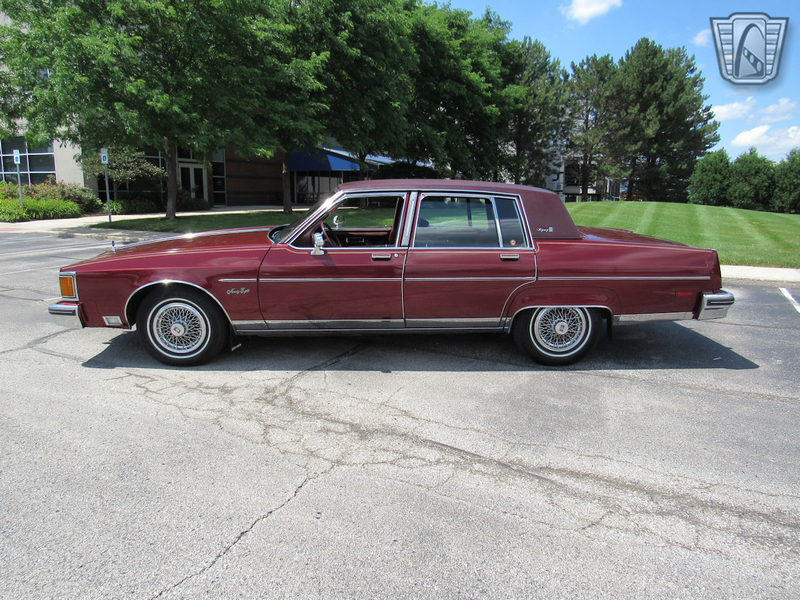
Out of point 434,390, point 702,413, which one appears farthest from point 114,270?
point 702,413

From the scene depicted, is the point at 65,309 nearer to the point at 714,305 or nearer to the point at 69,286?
the point at 69,286

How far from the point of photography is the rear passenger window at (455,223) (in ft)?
15.8

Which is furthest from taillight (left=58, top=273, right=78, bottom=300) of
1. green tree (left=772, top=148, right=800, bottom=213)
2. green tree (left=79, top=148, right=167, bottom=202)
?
green tree (left=772, top=148, right=800, bottom=213)

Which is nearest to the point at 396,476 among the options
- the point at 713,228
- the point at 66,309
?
the point at 66,309

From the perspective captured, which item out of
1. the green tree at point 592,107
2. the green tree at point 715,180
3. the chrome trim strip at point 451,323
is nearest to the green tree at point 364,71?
the chrome trim strip at point 451,323

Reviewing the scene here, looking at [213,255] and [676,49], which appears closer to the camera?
[213,255]

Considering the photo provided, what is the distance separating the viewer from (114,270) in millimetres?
4668

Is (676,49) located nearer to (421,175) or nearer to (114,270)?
(421,175)

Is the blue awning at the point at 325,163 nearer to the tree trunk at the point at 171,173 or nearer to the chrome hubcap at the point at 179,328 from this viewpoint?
the tree trunk at the point at 171,173

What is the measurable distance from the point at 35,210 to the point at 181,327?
78.2 ft

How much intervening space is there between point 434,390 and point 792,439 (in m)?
2.53

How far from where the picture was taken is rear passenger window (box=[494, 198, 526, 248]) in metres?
4.84

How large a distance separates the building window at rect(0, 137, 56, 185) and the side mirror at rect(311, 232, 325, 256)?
28526 millimetres

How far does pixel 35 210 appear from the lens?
23359mm
